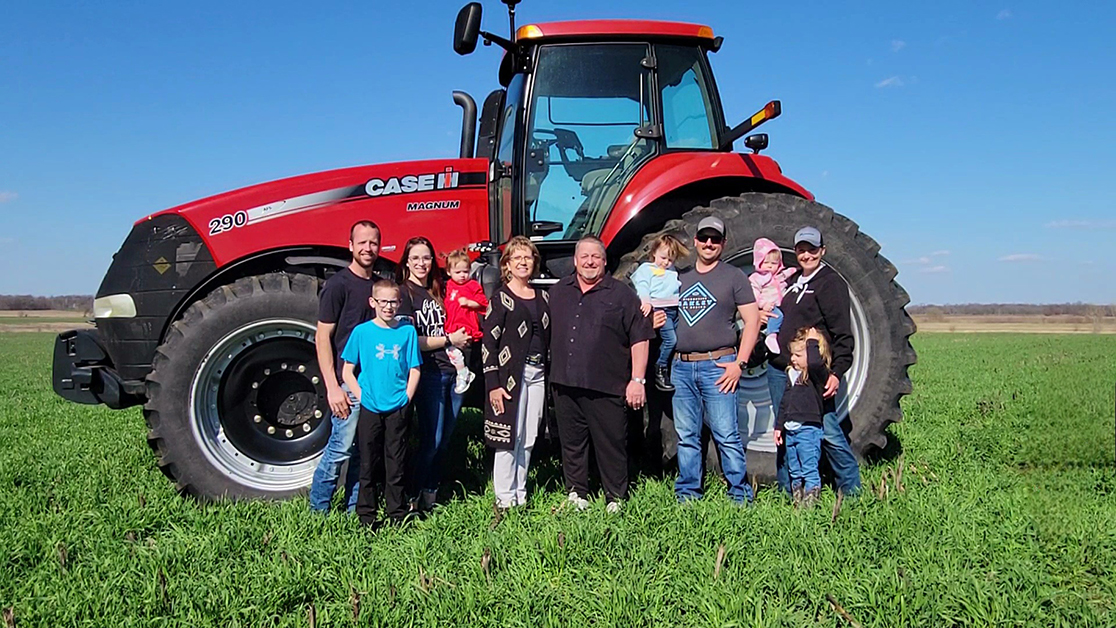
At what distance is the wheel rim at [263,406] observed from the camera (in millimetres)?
4090

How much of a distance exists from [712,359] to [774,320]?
424mm

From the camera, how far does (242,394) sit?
166 inches

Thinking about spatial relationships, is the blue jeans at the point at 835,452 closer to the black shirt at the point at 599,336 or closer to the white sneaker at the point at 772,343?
the white sneaker at the point at 772,343

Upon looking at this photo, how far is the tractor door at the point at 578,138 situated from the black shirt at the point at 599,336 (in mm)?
835

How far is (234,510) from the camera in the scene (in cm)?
376

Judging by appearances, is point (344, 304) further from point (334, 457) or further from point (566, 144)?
point (566, 144)

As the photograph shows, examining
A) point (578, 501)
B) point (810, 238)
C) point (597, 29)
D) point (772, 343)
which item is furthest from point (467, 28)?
point (578, 501)

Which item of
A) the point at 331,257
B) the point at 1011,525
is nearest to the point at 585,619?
the point at 1011,525

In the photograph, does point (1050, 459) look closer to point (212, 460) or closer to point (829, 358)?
point (829, 358)

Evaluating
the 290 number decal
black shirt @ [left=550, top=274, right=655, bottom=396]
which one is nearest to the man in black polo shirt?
black shirt @ [left=550, top=274, right=655, bottom=396]

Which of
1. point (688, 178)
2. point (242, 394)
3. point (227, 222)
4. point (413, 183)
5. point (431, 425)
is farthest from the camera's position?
point (413, 183)

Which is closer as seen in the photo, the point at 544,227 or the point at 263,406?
the point at 263,406

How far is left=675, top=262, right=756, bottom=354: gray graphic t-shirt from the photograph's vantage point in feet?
12.4

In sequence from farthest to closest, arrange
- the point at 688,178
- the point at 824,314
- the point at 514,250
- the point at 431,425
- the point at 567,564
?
the point at 688,178
the point at 431,425
the point at 514,250
the point at 824,314
the point at 567,564
